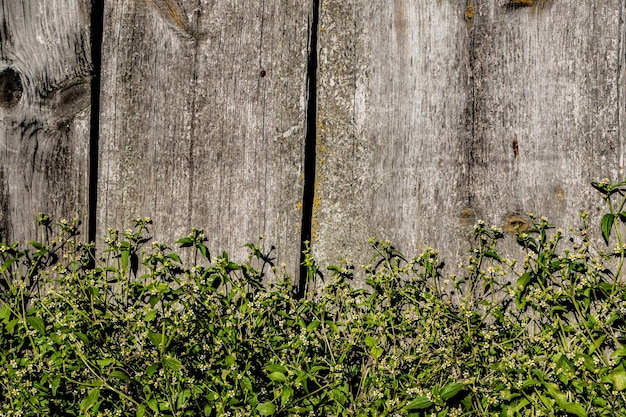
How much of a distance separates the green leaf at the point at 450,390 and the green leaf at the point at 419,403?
0.15 ft

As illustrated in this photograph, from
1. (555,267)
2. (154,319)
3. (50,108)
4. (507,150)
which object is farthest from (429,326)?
(50,108)

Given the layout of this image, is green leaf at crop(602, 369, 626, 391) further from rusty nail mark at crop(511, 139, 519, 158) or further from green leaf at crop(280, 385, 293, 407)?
green leaf at crop(280, 385, 293, 407)

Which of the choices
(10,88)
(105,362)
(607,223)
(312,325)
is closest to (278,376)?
(312,325)

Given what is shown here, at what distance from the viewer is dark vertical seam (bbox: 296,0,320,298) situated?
1.96m

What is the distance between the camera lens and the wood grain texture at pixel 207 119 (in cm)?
197

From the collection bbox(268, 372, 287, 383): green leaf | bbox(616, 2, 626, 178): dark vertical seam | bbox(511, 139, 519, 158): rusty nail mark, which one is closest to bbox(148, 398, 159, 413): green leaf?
bbox(268, 372, 287, 383): green leaf

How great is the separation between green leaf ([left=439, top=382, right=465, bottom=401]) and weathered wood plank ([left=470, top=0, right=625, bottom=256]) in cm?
51

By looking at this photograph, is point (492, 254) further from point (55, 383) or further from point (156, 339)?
point (55, 383)

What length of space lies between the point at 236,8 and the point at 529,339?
1359mm

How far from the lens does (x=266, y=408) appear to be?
1.75 m

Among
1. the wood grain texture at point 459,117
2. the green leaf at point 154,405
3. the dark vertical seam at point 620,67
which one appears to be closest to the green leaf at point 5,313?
the green leaf at point 154,405

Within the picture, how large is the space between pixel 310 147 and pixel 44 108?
886mm

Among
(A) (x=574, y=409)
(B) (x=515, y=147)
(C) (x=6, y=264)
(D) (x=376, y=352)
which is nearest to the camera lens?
(A) (x=574, y=409)

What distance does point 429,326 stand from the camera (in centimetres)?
188
